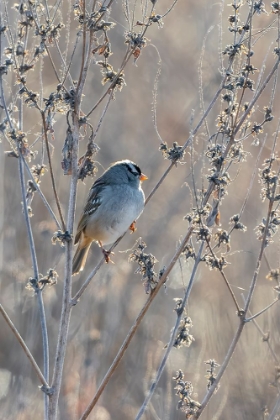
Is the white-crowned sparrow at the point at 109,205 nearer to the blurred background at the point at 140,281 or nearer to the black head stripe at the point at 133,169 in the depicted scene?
the black head stripe at the point at 133,169

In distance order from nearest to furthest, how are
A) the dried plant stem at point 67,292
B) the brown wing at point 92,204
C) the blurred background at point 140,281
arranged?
the dried plant stem at point 67,292 → the brown wing at point 92,204 → the blurred background at point 140,281

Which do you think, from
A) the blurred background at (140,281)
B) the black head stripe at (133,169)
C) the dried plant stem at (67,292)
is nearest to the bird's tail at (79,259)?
the blurred background at (140,281)

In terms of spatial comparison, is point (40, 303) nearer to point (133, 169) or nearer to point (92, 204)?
point (92, 204)

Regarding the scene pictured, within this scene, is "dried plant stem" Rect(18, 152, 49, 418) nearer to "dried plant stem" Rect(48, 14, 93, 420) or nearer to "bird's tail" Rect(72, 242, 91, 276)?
"dried plant stem" Rect(48, 14, 93, 420)

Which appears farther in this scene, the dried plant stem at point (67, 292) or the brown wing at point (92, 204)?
the brown wing at point (92, 204)

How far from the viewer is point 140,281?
225 inches

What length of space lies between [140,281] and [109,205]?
186cm

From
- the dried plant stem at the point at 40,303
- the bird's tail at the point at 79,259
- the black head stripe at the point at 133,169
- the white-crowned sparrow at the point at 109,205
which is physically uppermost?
the black head stripe at the point at 133,169

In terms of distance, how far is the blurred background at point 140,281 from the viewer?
4.52 m

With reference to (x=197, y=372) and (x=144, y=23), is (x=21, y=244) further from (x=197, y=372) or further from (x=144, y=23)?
(x=144, y=23)

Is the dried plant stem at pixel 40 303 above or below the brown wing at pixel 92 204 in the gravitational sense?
below

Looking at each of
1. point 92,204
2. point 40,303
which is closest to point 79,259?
point 92,204

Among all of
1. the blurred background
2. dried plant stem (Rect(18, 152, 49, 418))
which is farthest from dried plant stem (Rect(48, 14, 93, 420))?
the blurred background

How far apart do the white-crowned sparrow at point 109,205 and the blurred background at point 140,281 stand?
47cm
